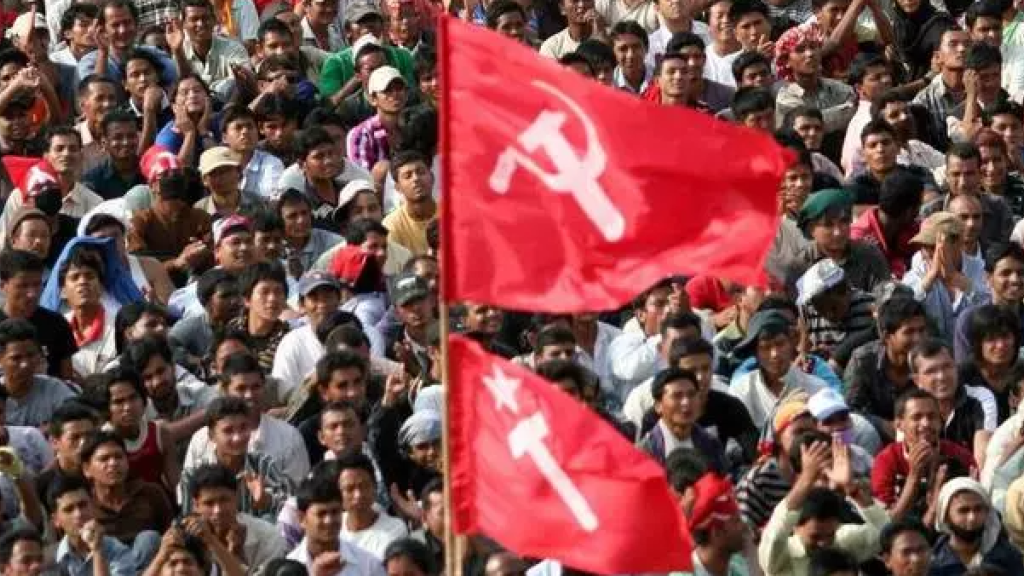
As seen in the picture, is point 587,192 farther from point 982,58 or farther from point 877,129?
point 982,58

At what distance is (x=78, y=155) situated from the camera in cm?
2547

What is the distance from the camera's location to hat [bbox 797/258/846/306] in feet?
78.4

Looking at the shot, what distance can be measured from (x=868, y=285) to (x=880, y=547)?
4034mm

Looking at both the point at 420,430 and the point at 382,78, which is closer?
the point at 420,430

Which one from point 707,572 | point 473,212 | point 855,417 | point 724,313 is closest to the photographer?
point 473,212

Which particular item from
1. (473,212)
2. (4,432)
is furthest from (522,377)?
(4,432)

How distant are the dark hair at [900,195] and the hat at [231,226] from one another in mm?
3506

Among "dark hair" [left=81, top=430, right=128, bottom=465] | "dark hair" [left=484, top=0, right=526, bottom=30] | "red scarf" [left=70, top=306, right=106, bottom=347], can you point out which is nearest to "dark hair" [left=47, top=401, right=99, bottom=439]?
"dark hair" [left=81, top=430, right=128, bottom=465]

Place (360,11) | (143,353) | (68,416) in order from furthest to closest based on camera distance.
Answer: (360,11) → (143,353) → (68,416)

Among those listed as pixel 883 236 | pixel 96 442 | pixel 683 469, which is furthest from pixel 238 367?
pixel 883 236

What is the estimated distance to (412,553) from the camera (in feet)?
66.2

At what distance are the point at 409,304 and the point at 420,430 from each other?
1.61 meters

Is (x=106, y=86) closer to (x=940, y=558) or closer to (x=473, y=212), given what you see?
(x=940, y=558)

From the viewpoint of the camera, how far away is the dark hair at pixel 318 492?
20578 mm
